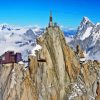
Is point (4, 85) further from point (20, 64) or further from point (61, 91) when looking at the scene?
point (61, 91)

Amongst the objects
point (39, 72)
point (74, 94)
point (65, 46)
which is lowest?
point (74, 94)

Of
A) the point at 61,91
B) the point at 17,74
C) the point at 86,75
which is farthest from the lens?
the point at 86,75

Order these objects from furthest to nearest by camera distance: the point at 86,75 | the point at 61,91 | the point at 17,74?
the point at 86,75 < the point at 61,91 < the point at 17,74

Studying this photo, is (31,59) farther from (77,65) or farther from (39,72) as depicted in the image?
(77,65)

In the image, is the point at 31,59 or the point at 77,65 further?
the point at 77,65

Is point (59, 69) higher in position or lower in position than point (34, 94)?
higher

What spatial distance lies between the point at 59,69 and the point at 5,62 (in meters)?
28.4

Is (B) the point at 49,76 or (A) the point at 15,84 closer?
(A) the point at 15,84

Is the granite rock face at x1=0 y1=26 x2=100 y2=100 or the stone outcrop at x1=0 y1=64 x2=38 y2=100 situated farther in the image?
the granite rock face at x1=0 y1=26 x2=100 y2=100

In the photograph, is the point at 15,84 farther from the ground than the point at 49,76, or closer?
closer

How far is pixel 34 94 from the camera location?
17250cm

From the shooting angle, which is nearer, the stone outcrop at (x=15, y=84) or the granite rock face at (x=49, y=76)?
the stone outcrop at (x=15, y=84)

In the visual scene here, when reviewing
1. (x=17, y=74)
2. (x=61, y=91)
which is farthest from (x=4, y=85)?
(x=61, y=91)

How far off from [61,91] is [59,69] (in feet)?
37.0
